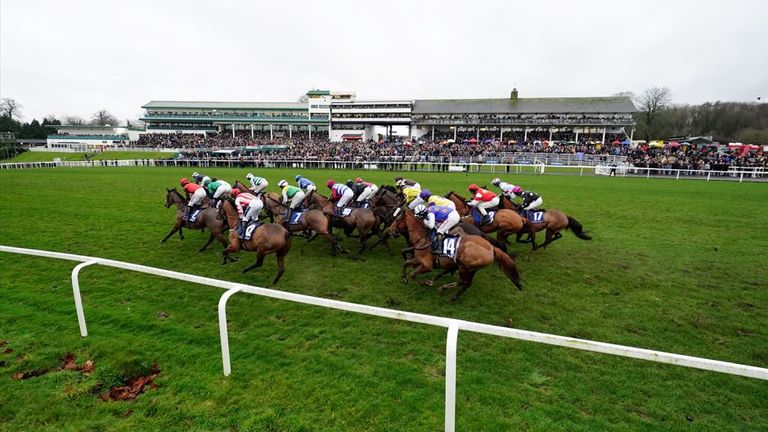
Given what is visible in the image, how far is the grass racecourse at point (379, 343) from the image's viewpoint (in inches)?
128

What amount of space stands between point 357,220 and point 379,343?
3930 millimetres

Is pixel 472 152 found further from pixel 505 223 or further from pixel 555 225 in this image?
pixel 505 223

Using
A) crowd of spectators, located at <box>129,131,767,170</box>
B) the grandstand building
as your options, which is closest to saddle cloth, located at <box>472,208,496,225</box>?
crowd of spectators, located at <box>129,131,767,170</box>

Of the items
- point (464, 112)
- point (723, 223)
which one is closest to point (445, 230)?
point (723, 223)

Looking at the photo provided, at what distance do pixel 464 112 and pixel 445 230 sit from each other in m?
53.2

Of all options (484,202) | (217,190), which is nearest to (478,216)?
(484,202)

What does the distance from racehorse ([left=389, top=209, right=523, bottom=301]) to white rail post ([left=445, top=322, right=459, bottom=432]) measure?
9.62 ft

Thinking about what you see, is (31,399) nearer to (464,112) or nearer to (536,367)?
(536,367)

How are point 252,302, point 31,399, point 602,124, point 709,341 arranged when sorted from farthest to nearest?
point 602,124
point 252,302
point 709,341
point 31,399

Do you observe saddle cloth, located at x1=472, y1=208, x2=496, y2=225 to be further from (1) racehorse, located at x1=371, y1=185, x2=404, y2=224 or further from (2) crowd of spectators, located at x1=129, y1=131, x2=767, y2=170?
(2) crowd of spectators, located at x1=129, y1=131, x2=767, y2=170

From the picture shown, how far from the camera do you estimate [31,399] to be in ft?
11.1

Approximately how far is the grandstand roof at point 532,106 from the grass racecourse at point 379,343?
49.4 meters

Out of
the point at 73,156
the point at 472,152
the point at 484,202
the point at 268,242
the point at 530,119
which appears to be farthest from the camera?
the point at 530,119

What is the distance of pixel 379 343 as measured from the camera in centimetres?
446
